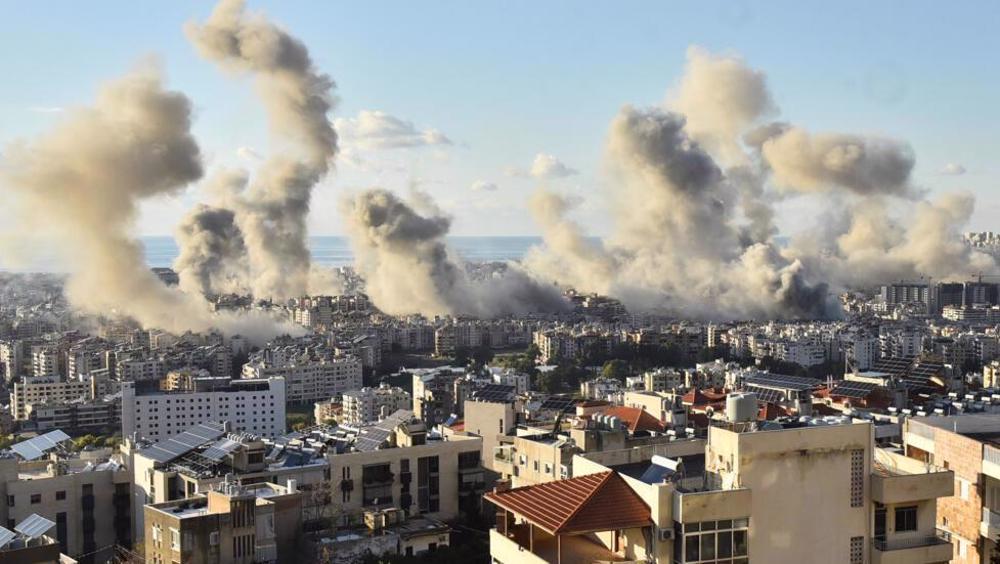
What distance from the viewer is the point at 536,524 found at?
5.62 m

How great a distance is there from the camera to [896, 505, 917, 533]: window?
20.1ft

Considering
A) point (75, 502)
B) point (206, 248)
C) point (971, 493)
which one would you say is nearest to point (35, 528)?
point (75, 502)

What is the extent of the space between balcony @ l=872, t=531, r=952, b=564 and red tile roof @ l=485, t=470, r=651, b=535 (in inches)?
51.3

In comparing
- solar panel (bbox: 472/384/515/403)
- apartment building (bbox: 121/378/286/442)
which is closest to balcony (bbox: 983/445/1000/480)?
solar panel (bbox: 472/384/515/403)

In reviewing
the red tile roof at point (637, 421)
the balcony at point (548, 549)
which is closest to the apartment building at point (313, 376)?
the red tile roof at point (637, 421)

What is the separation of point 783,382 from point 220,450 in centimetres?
1569

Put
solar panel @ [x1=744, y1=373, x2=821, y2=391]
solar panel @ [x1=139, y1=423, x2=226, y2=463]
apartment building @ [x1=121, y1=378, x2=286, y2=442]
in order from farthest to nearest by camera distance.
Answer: apartment building @ [x1=121, y1=378, x2=286, y2=442] → solar panel @ [x1=744, y1=373, x2=821, y2=391] → solar panel @ [x1=139, y1=423, x2=226, y2=463]

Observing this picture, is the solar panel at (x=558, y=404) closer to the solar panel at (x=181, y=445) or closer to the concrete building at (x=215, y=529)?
the solar panel at (x=181, y=445)

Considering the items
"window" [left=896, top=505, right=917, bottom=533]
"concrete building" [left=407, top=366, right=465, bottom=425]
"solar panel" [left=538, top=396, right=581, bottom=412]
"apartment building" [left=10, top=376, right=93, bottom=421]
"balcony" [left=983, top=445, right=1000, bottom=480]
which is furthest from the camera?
"apartment building" [left=10, top=376, right=93, bottom=421]

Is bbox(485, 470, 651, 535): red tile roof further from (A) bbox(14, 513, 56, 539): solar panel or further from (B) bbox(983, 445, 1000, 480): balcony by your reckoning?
(A) bbox(14, 513, 56, 539): solar panel

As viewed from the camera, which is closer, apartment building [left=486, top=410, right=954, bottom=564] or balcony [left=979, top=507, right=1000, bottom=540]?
apartment building [left=486, top=410, right=954, bottom=564]

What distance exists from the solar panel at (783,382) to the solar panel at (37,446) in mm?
14263

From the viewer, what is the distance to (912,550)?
6031 millimetres

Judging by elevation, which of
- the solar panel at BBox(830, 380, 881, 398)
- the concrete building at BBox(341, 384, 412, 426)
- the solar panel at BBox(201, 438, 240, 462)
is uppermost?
the solar panel at BBox(201, 438, 240, 462)
